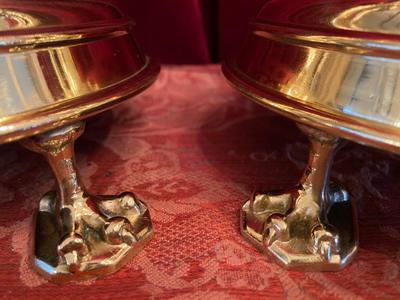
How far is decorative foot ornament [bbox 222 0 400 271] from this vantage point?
1.20 feet

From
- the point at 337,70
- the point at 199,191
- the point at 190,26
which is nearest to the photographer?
Result: the point at 337,70

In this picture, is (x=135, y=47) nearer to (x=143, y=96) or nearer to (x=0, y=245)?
(x=0, y=245)

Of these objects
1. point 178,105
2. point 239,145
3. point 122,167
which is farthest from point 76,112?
point 178,105

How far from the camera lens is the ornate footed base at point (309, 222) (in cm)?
45

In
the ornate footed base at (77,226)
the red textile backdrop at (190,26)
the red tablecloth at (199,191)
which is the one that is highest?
the red textile backdrop at (190,26)

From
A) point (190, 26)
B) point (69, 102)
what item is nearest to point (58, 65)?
point (69, 102)

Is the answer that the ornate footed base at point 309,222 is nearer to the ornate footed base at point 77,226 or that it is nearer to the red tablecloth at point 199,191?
the red tablecloth at point 199,191

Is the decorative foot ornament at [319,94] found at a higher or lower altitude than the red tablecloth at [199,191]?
higher

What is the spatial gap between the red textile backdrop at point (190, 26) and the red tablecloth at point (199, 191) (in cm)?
10

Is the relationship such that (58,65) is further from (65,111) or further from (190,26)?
(190,26)

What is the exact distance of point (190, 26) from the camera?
910 millimetres

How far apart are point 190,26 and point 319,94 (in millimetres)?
568

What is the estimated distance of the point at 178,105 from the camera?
920 millimetres

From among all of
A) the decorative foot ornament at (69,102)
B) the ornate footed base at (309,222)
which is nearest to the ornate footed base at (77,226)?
the decorative foot ornament at (69,102)
